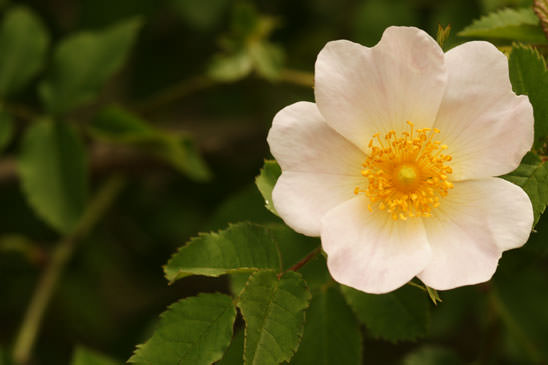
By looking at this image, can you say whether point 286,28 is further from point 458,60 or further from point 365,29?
point 458,60

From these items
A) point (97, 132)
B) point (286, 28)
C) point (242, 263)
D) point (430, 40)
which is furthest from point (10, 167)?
point (430, 40)

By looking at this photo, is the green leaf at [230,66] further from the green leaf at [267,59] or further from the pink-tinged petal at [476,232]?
the pink-tinged petal at [476,232]

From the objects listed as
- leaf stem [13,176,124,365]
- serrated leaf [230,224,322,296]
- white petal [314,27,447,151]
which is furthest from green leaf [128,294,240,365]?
leaf stem [13,176,124,365]

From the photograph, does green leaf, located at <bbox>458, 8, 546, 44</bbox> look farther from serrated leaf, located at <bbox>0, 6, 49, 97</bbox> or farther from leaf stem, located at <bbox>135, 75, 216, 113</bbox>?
serrated leaf, located at <bbox>0, 6, 49, 97</bbox>

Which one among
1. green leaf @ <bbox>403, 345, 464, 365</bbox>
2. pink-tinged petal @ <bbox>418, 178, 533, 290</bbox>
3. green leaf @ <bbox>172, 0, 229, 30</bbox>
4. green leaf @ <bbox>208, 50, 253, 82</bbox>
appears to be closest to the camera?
pink-tinged petal @ <bbox>418, 178, 533, 290</bbox>

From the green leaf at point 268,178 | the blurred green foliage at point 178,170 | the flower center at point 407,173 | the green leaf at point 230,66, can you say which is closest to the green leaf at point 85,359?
the blurred green foliage at point 178,170

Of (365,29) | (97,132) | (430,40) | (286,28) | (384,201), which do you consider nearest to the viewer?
(430,40)
